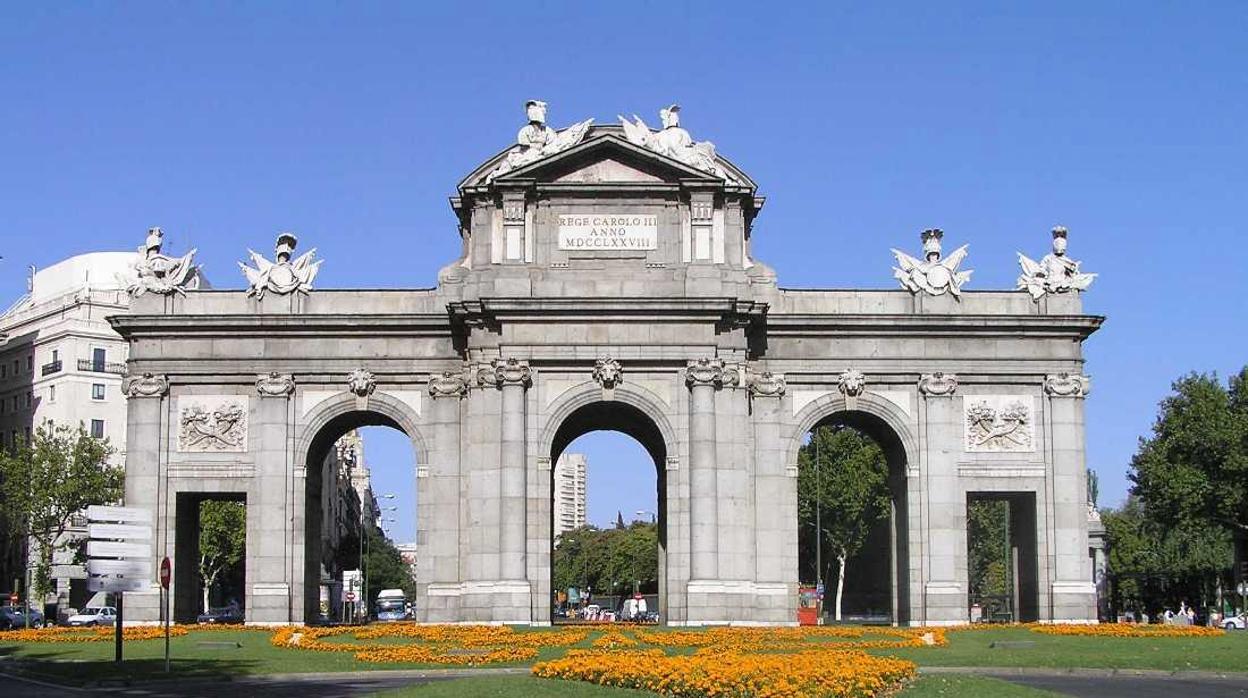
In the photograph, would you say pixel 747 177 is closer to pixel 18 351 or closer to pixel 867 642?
pixel 867 642

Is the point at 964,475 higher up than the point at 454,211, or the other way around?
the point at 454,211

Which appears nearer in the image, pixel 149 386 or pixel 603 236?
pixel 603 236

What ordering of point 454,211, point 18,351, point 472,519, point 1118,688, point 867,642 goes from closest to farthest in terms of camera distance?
point 1118,688, point 867,642, point 472,519, point 454,211, point 18,351

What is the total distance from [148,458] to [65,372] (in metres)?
52.0

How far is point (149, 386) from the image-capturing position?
65.4 meters

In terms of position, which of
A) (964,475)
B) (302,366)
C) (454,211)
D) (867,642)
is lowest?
(867,642)

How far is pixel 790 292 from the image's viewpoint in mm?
66688

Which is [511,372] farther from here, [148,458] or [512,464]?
[148,458]

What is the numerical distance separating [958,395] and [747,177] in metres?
12.2

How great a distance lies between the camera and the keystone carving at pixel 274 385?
6538 centimetres

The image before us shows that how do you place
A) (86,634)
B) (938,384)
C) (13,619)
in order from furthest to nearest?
(13,619), (938,384), (86,634)

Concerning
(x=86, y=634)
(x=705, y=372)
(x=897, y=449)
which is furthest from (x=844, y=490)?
(x=86, y=634)

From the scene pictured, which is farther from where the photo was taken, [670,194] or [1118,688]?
[670,194]

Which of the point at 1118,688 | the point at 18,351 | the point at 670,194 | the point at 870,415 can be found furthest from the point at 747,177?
the point at 18,351
